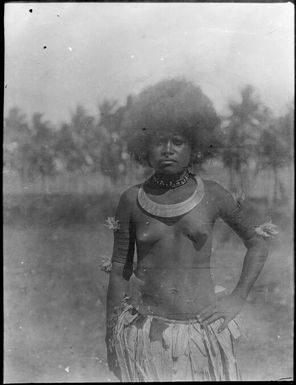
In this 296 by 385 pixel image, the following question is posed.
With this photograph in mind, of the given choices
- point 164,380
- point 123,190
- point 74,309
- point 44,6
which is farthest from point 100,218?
point 44,6

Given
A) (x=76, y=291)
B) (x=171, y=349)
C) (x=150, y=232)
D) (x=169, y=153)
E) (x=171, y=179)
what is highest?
(x=169, y=153)

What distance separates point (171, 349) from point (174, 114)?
999 mm

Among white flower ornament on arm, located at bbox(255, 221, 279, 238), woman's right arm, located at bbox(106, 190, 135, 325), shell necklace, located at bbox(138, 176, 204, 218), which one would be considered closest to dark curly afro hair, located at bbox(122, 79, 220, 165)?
shell necklace, located at bbox(138, 176, 204, 218)

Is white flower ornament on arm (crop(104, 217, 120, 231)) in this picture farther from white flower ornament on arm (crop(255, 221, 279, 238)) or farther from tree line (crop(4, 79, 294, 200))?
white flower ornament on arm (crop(255, 221, 279, 238))

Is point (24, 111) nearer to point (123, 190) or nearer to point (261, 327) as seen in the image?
point (123, 190)

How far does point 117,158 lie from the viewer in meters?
2.79

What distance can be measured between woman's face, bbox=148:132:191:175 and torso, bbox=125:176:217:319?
9 cm

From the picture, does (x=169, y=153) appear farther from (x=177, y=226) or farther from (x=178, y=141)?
(x=177, y=226)

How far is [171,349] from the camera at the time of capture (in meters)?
2.79

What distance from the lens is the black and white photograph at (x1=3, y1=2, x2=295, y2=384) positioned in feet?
9.07

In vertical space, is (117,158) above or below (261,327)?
above

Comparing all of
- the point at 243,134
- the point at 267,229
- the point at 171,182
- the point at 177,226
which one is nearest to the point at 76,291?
the point at 177,226

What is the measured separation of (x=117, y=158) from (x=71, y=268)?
51 cm

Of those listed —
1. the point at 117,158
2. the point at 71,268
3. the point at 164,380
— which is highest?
the point at 117,158
